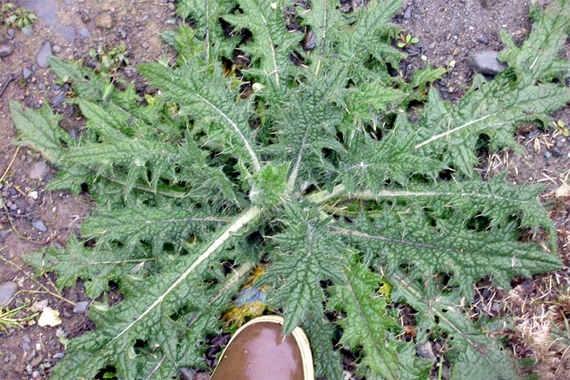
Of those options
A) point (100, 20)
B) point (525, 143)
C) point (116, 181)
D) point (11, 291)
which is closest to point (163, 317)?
point (116, 181)

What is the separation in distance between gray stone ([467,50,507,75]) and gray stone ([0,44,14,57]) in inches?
100

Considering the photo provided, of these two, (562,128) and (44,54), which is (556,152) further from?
(44,54)

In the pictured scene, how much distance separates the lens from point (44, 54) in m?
2.92

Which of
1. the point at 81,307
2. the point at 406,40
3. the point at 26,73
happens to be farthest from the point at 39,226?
the point at 406,40

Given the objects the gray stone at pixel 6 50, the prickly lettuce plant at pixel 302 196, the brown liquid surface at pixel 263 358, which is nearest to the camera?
the prickly lettuce plant at pixel 302 196

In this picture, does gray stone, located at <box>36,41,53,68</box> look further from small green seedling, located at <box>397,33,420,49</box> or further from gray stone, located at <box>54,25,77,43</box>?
small green seedling, located at <box>397,33,420,49</box>

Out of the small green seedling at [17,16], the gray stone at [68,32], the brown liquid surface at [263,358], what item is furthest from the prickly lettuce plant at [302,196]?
the small green seedling at [17,16]

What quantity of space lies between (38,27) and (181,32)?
0.86m

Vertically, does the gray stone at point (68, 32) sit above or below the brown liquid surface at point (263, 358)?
above

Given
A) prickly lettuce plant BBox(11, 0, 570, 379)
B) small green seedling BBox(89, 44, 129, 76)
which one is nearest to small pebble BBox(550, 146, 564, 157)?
prickly lettuce plant BBox(11, 0, 570, 379)

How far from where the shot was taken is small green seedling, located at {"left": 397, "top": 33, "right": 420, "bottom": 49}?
291cm

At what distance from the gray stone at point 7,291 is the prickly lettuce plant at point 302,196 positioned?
245mm

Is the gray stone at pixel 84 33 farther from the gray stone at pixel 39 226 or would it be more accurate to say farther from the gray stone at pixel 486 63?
the gray stone at pixel 486 63

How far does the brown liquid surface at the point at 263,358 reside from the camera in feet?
8.13
